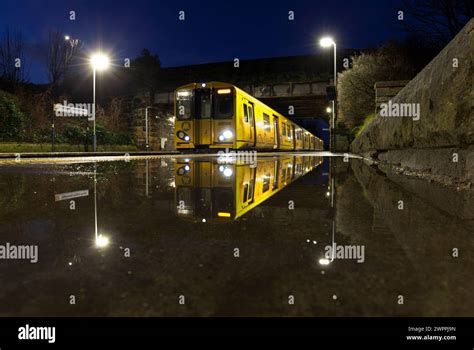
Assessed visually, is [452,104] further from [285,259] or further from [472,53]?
[285,259]

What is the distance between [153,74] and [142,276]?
118ft

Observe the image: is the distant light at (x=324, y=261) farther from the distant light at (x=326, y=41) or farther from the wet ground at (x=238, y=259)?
the distant light at (x=326, y=41)

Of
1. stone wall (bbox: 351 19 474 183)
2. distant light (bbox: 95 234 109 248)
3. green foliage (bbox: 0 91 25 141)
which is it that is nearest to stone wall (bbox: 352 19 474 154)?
stone wall (bbox: 351 19 474 183)

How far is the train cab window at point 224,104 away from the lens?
1441 centimetres

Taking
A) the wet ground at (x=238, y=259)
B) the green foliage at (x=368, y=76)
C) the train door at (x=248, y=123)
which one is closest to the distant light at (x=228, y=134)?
the train door at (x=248, y=123)

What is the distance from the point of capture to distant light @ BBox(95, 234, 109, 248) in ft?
4.95

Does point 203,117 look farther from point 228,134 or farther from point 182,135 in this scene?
point 228,134

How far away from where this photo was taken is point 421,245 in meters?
1.55

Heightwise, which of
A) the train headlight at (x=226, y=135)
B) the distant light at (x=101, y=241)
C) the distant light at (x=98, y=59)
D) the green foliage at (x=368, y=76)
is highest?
the distant light at (x=98, y=59)

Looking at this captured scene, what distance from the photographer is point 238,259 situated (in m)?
1.33

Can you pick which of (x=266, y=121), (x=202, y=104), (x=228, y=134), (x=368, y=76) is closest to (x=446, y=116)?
(x=228, y=134)

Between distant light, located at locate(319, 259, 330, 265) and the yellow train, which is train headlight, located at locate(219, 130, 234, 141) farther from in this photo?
distant light, located at locate(319, 259, 330, 265)

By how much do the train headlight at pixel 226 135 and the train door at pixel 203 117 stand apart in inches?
20.6

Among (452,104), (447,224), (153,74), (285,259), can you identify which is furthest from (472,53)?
(153,74)
